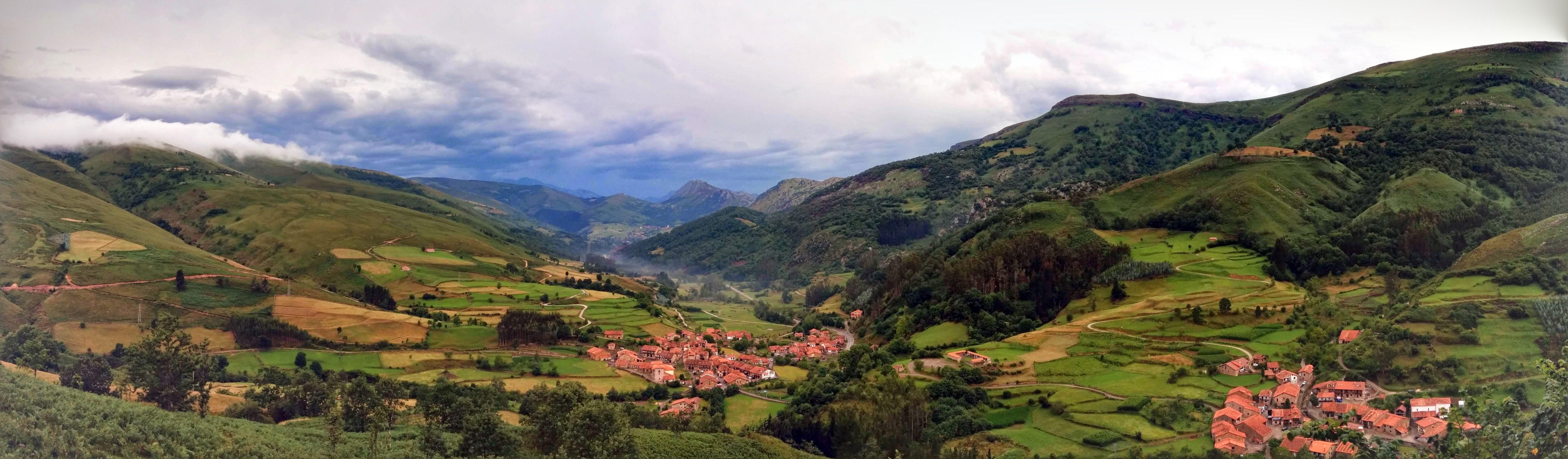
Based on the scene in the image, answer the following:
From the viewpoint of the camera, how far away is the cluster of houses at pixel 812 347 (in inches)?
3716

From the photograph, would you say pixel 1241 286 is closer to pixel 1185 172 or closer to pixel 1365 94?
pixel 1185 172

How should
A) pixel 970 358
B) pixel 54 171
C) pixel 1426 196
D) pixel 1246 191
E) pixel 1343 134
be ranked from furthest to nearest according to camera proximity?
pixel 54 171
pixel 1343 134
pixel 1246 191
pixel 1426 196
pixel 970 358

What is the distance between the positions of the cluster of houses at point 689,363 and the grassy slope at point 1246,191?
63.8 metres

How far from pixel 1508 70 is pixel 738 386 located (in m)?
151

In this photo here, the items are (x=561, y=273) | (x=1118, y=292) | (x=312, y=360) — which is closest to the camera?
(x=312, y=360)

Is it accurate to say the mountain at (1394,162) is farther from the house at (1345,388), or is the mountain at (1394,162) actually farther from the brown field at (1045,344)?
the house at (1345,388)

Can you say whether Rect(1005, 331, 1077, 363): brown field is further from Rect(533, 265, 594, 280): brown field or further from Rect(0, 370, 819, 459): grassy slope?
Rect(533, 265, 594, 280): brown field

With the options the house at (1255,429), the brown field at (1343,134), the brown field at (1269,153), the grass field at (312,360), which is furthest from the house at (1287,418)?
the brown field at (1343,134)

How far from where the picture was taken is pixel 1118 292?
85.9 meters

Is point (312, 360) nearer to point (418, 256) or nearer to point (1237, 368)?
point (418, 256)

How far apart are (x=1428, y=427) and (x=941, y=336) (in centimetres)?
4997

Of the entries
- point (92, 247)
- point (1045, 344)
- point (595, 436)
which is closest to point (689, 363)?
point (1045, 344)

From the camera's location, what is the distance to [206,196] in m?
159

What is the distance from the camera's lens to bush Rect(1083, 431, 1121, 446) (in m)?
49.2
